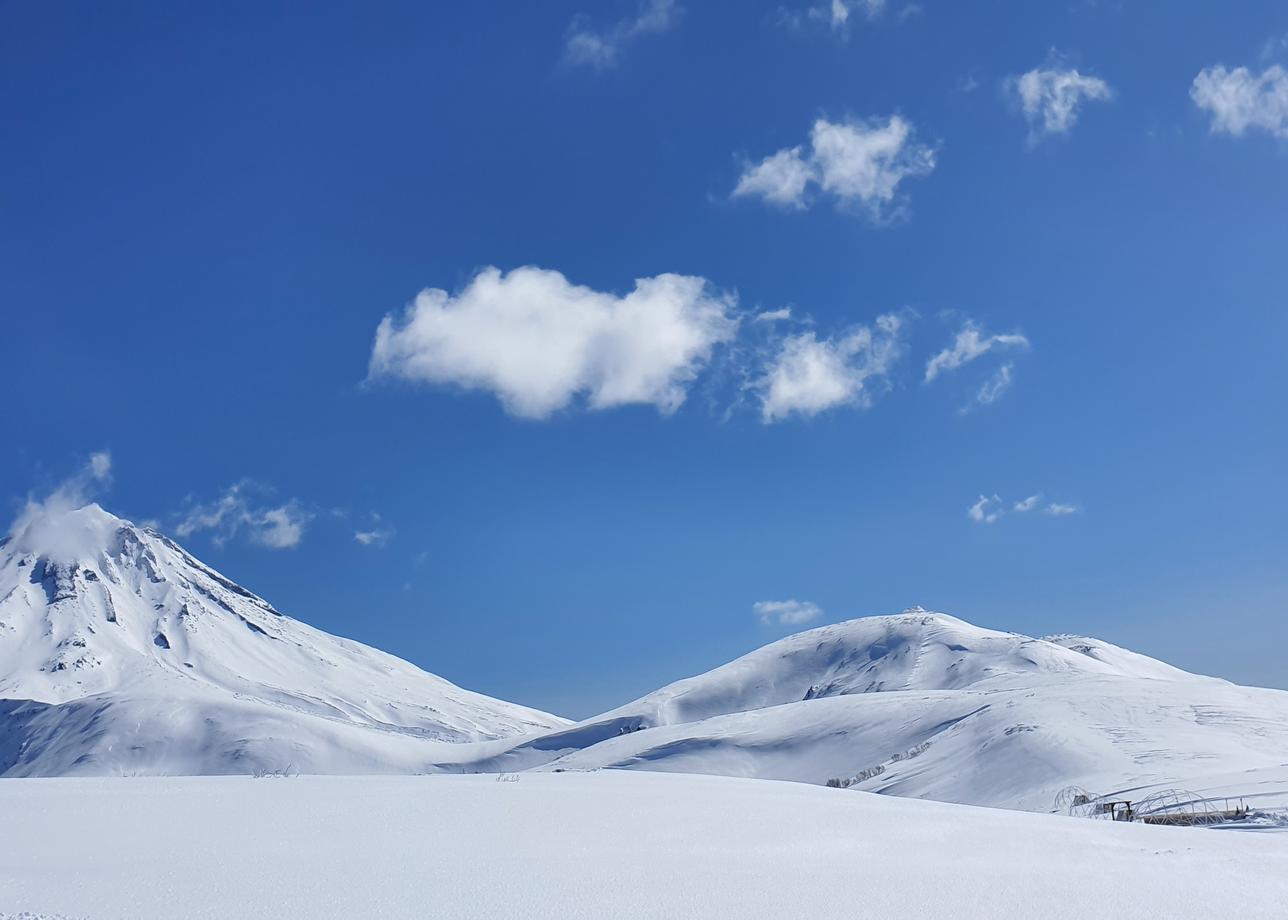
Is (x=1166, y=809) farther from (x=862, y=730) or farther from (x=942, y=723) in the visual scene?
(x=862, y=730)

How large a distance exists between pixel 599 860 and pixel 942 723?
173 feet

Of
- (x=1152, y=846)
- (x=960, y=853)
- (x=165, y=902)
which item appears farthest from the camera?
(x=1152, y=846)

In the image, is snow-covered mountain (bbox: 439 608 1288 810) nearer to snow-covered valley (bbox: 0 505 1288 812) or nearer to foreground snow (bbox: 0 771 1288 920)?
snow-covered valley (bbox: 0 505 1288 812)

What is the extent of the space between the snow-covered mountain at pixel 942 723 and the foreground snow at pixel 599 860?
9648 millimetres

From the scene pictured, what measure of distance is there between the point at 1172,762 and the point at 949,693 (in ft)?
118

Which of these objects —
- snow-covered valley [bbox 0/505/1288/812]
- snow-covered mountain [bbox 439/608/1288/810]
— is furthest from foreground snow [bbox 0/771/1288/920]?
snow-covered mountain [bbox 439/608/1288/810]

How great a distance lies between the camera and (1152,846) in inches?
420

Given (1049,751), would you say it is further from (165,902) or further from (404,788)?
(165,902)

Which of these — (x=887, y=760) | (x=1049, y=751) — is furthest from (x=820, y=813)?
(x=887, y=760)

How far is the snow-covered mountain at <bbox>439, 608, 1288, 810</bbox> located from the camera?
3497cm

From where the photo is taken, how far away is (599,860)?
943cm

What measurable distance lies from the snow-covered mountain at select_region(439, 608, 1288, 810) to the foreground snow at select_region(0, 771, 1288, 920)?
965 centimetres

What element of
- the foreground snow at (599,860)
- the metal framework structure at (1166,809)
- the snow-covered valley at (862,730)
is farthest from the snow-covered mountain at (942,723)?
the foreground snow at (599,860)

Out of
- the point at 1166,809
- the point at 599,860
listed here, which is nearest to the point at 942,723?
the point at 1166,809
